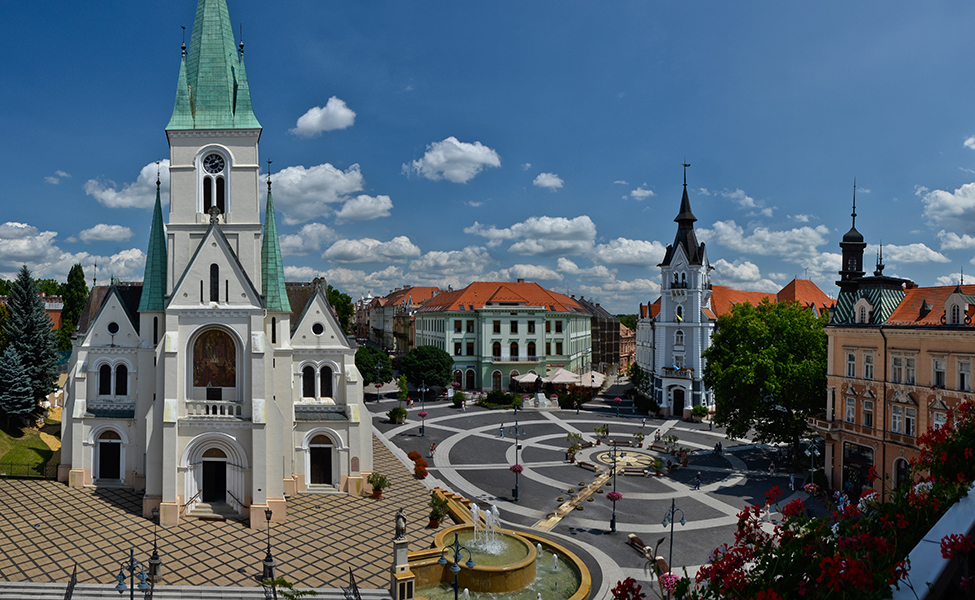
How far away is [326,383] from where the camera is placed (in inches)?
1251

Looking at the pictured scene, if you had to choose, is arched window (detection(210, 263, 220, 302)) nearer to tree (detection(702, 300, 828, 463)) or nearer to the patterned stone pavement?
the patterned stone pavement

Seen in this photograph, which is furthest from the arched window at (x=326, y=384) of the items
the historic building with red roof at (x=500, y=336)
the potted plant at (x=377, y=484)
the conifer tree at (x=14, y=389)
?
the historic building with red roof at (x=500, y=336)

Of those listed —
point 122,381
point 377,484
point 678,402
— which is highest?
point 122,381

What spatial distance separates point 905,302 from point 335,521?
103 feet

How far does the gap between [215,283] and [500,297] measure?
45179 mm

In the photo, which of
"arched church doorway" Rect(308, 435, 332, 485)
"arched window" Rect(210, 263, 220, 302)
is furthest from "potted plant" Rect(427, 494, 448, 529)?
"arched window" Rect(210, 263, 220, 302)

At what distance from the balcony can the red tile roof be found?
58.3 ft

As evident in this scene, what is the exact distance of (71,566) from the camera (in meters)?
21.2

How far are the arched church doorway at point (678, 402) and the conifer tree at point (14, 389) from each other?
5254 centimetres

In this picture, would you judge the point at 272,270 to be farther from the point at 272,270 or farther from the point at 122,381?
the point at 122,381

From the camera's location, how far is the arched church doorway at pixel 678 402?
186 ft

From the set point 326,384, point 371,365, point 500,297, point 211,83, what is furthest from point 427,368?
point 211,83

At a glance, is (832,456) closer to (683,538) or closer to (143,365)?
(683,538)

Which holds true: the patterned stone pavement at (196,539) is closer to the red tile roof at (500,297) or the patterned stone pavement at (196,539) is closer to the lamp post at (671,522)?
the lamp post at (671,522)
